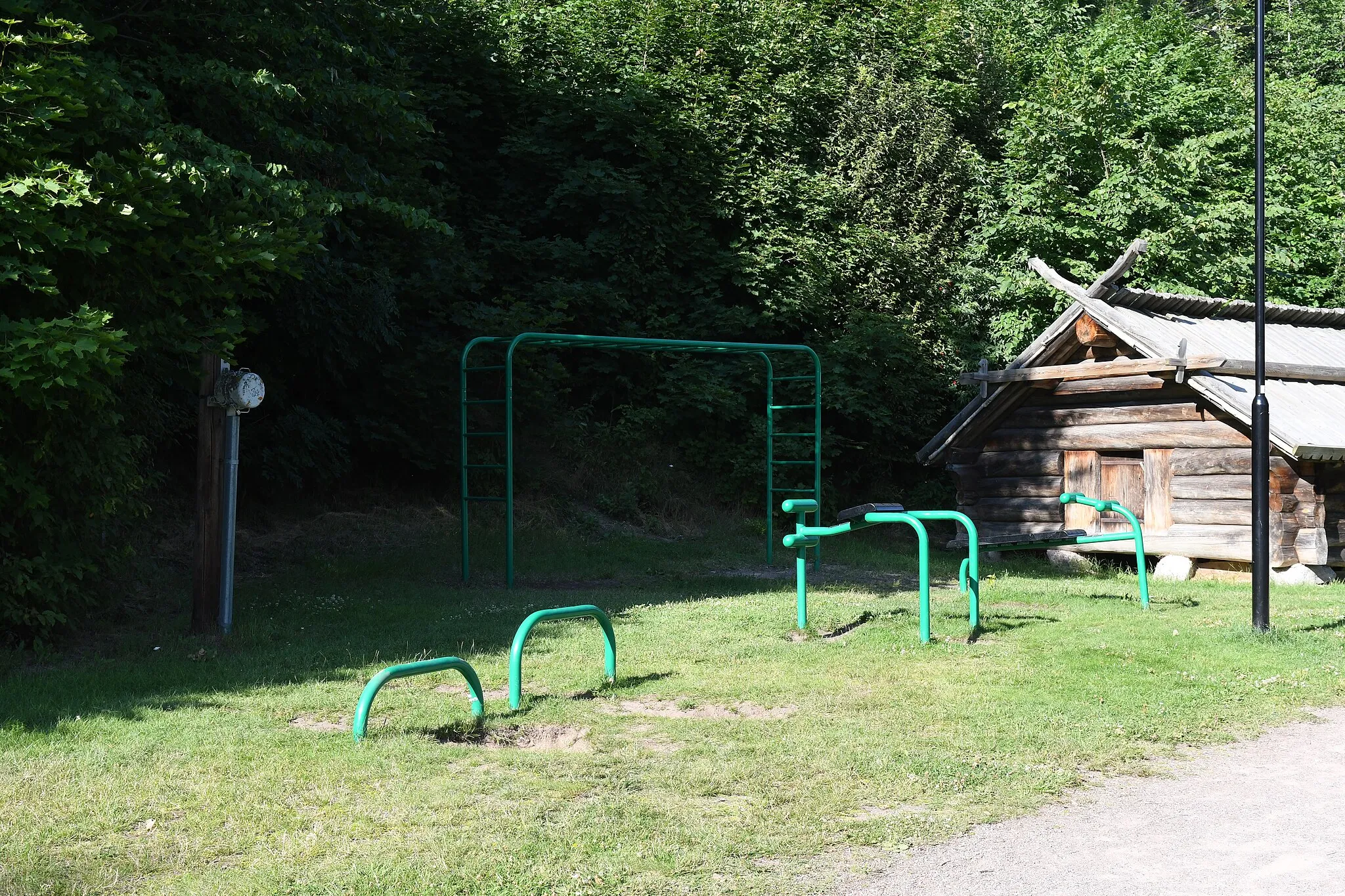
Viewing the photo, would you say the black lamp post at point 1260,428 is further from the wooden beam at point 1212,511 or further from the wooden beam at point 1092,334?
the wooden beam at point 1092,334

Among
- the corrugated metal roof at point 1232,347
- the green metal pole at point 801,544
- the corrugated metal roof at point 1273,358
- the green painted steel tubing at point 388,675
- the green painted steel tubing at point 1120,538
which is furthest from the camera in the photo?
the corrugated metal roof at point 1232,347

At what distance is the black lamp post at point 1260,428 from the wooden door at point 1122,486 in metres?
5.89

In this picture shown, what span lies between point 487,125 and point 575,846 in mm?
19364

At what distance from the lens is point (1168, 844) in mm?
5047

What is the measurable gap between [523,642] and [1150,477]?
10472 mm

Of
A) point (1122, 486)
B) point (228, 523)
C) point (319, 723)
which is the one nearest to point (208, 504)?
point (228, 523)

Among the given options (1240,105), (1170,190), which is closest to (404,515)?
(1170,190)

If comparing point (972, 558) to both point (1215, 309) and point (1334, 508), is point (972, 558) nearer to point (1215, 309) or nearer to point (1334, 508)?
point (1334, 508)

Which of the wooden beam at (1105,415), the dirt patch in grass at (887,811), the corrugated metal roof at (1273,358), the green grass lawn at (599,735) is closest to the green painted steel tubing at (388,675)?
the green grass lawn at (599,735)

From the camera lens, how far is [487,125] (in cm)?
2248

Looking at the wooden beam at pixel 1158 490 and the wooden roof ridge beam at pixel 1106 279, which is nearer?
the wooden beam at pixel 1158 490

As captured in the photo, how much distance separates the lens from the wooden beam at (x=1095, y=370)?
47.3ft

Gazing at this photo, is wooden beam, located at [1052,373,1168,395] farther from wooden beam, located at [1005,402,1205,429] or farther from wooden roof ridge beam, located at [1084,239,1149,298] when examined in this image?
wooden roof ridge beam, located at [1084,239,1149,298]

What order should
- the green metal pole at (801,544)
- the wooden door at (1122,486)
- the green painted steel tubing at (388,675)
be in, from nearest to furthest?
the green painted steel tubing at (388,675)
the green metal pole at (801,544)
the wooden door at (1122,486)
